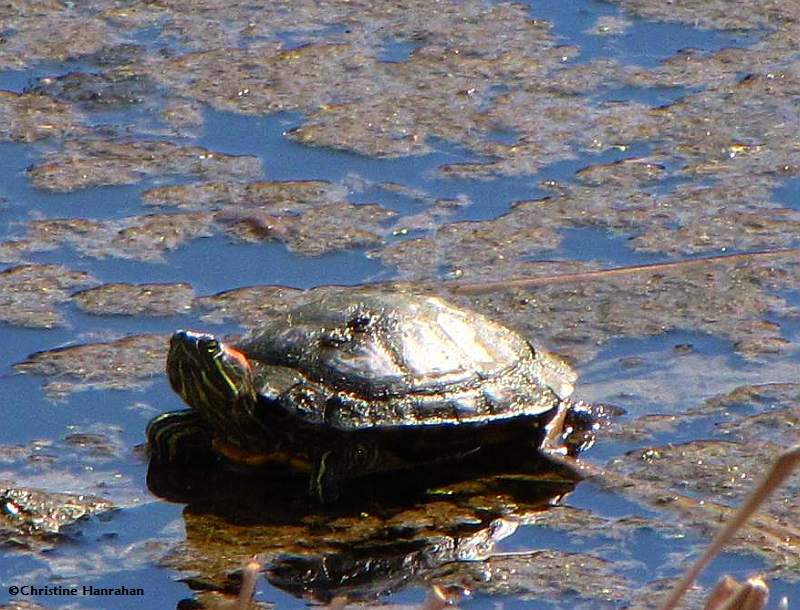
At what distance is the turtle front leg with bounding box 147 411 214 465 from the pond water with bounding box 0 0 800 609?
6 cm

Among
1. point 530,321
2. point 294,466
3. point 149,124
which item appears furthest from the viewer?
point 149,124

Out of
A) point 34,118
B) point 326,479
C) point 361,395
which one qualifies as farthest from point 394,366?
point 34,118

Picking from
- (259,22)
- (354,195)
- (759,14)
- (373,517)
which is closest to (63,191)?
(354,195)

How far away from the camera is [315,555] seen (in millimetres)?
3088

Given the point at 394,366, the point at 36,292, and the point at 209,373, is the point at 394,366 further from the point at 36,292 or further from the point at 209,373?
the point at 36,292

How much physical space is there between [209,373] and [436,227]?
1226mm

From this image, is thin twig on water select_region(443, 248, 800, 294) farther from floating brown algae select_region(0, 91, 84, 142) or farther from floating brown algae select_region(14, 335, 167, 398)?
floating brown algae select_region(0, 91, 84, 142)

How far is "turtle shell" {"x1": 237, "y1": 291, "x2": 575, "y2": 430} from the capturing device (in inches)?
130

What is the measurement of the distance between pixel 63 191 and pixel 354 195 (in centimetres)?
78

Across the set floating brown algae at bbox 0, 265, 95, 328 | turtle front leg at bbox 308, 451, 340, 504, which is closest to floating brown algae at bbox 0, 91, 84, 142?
floating brown algae at bbox 0, 265, 95, 328

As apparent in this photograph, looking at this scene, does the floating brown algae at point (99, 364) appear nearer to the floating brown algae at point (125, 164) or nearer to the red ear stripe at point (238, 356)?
the red ear stripe at point (238, 356)

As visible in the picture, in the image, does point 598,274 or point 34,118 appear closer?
point 598,274

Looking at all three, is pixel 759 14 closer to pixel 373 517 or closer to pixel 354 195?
pixel 354 195

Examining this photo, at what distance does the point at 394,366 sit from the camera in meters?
3.36
